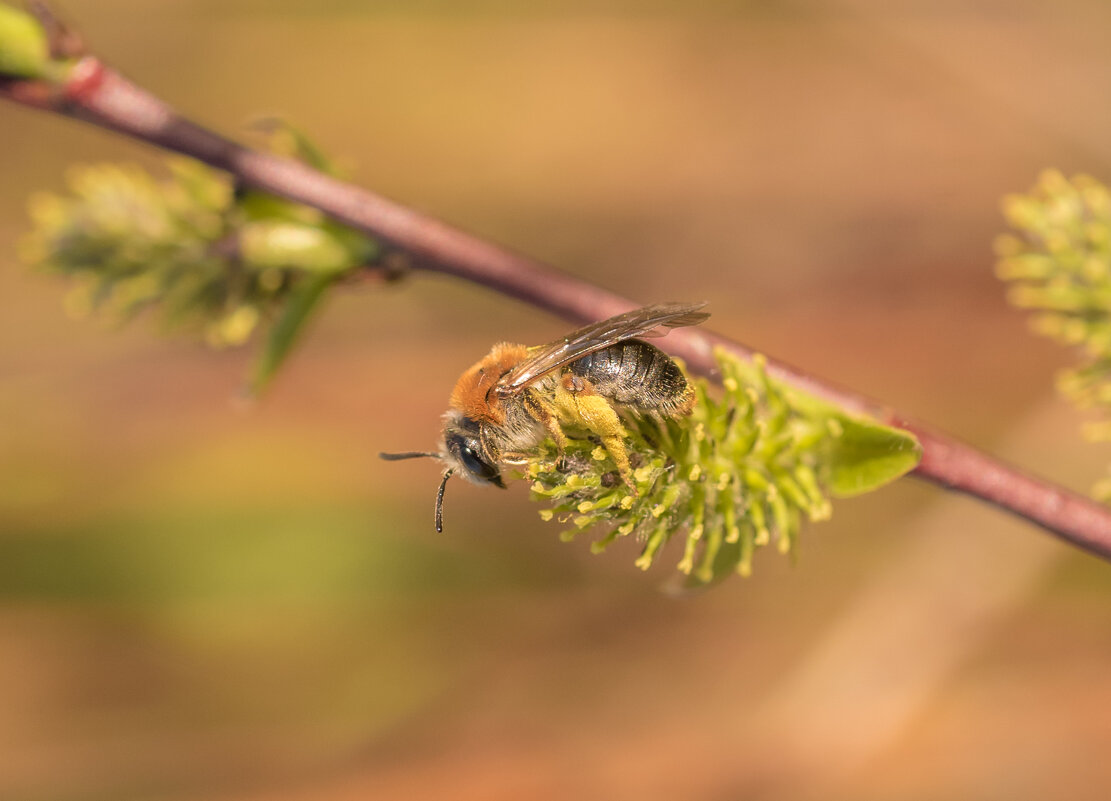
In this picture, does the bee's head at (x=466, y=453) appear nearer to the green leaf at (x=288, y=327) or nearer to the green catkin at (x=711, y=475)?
the green catkin at (x=711, y=475)

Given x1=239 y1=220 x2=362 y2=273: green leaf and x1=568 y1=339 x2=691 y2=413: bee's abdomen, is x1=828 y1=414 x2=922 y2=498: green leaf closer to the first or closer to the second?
x1=568 y1=339 x2=691 y2=413: bee's abdomen

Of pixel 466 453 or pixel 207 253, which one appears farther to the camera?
pixel 207 253

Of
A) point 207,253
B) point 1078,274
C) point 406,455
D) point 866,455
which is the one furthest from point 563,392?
point 1078,274

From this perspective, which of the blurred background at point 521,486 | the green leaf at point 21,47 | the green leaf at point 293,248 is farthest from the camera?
the blurred background at point 521,486

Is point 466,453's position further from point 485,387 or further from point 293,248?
point 293,248

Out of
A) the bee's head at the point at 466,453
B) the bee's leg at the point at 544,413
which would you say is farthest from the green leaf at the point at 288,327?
the bee's leg at the point at 544,413
